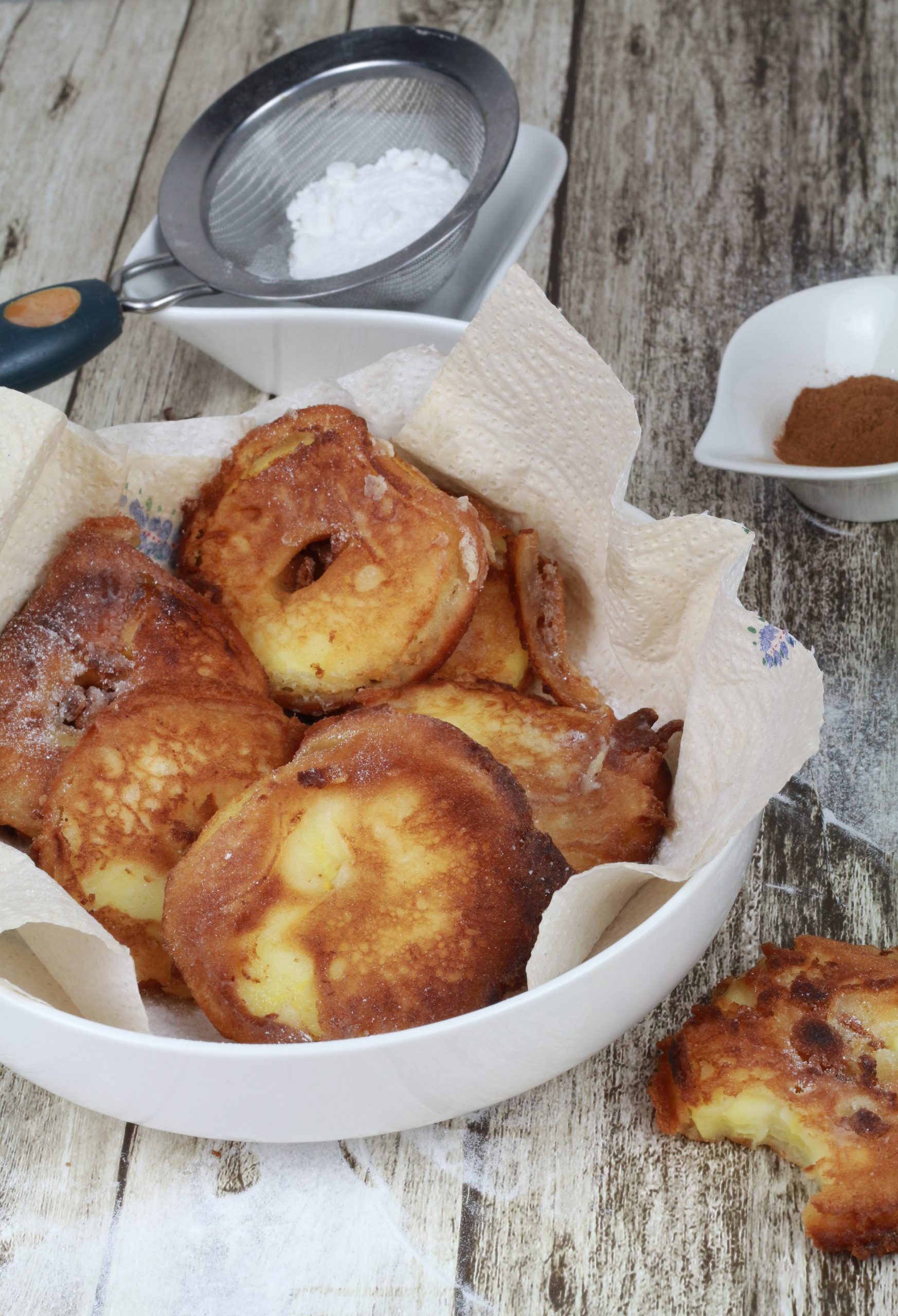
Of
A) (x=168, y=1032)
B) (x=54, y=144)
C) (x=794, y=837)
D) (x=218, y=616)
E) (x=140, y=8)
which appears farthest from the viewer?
(x=140, y=8)

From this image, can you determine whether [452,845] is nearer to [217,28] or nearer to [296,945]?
[296,945]

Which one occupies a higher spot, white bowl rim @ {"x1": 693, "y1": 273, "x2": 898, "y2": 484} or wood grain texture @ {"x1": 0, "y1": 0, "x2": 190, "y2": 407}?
wood grain texture @ {"x1": 0, "y1": 0, "x2": 190, "y2": 407}

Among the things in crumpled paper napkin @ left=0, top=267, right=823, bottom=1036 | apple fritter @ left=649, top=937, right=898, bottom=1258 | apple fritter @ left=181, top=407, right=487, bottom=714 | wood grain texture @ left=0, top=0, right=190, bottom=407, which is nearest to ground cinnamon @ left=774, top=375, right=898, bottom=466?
crumpled paper napkin @ left=0, top=267, right=823, bottom=1036

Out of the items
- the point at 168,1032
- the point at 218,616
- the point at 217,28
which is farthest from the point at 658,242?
the point at 168,1032

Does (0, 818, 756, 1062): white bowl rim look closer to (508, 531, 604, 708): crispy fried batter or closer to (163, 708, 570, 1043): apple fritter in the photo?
(163, 708, 570, 1043): apple fritter

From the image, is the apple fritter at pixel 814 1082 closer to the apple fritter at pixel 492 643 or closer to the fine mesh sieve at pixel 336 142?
the apple fritter at pixel 492 643

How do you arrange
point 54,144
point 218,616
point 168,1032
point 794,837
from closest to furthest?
1. point 168,1032
2. point 218,616
3. point 794,837
4. point 54,144

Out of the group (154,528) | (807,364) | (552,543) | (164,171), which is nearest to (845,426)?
(807,364)
